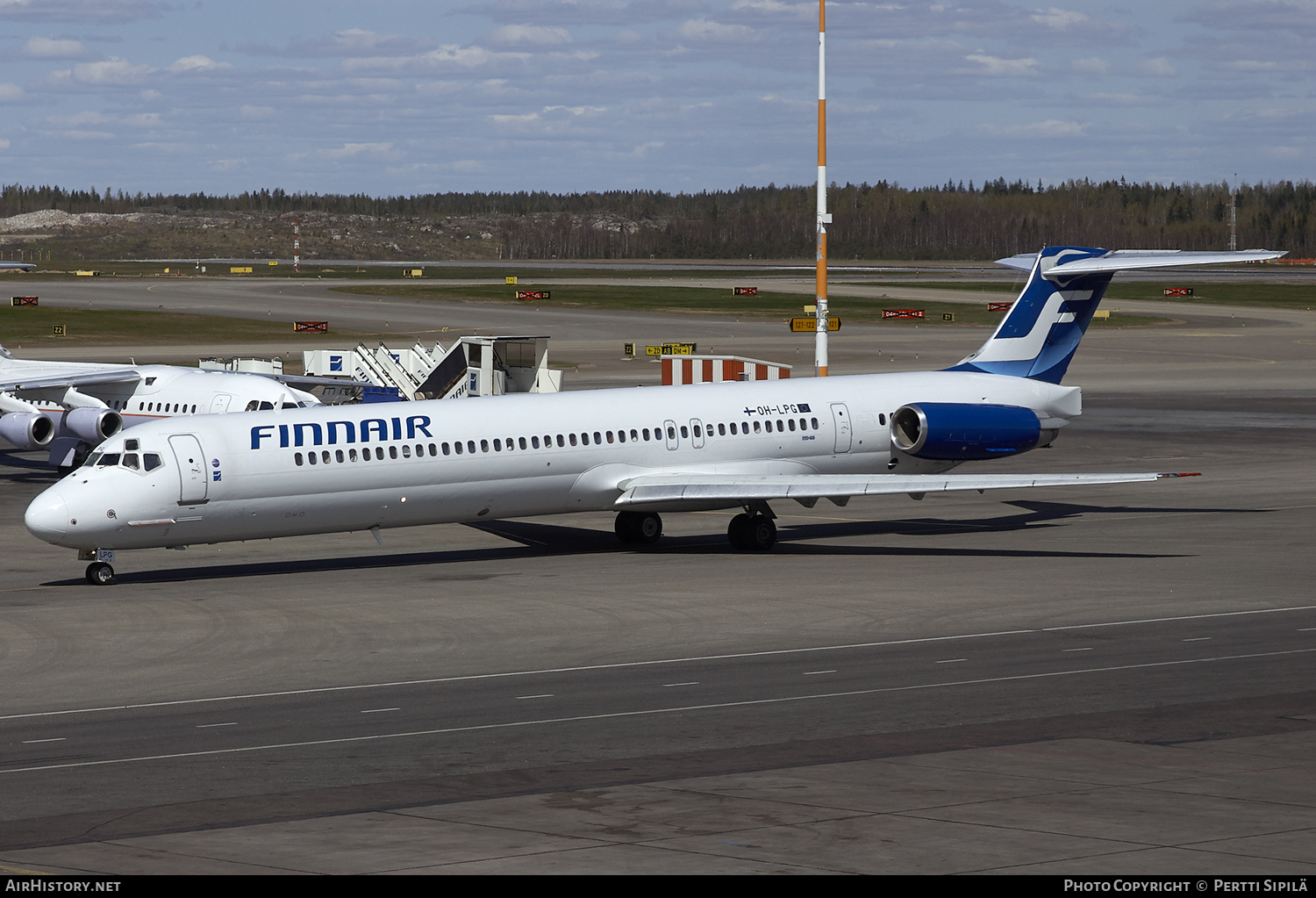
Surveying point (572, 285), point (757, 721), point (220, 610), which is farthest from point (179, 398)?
point (572, 285)

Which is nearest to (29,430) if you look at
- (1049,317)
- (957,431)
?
(957,431)

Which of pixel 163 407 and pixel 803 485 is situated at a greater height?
pixel 163 407

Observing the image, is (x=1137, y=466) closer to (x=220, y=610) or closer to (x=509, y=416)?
(x=509, y=416)

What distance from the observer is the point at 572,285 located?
15975cm

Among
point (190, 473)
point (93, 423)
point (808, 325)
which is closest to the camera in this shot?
point (190, 473)

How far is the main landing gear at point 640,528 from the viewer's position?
3519 cm

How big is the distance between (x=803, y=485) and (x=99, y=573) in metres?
13.3

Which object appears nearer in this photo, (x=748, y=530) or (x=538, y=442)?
(x=538, y=442)

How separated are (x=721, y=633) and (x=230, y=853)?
→ 12555mm

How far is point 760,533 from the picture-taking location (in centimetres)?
3450

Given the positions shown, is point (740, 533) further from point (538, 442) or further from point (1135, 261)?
point (1135, 261)

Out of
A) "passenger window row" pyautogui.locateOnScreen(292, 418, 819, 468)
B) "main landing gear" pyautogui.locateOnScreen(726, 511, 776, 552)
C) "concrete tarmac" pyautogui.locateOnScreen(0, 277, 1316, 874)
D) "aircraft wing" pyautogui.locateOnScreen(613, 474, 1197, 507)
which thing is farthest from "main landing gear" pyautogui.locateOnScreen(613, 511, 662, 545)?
"passenger window row" pyautogui.locateOnScreen(292, 418, 819, 468)

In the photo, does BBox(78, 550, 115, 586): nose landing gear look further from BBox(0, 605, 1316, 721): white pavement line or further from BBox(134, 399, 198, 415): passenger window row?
BBox(134, 399, 198, 415): passenger window row

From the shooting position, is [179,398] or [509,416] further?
[179,398]
